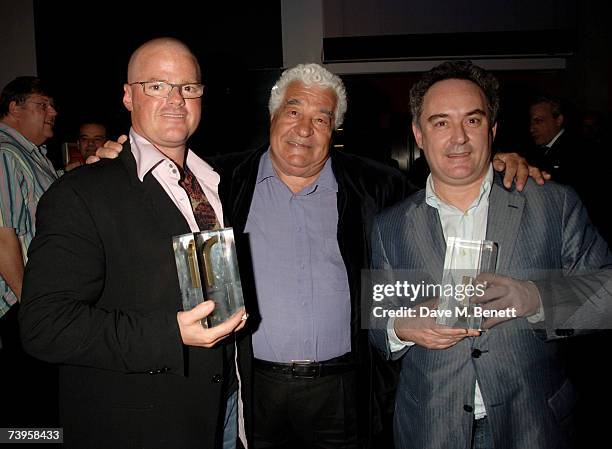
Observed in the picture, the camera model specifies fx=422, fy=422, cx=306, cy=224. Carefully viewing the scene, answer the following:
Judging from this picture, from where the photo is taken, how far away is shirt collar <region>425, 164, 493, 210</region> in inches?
58.6

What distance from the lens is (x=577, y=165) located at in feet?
11.2

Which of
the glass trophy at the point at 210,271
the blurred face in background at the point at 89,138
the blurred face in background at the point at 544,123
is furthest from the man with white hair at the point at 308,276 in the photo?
the blurred face in background at the point at 89,138

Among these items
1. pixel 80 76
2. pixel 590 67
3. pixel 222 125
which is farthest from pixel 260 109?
pixel 590 67

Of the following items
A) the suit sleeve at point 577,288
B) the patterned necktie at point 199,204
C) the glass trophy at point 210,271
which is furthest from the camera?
the patterned necktie at point 199,204

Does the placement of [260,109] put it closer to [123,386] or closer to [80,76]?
[80,76]

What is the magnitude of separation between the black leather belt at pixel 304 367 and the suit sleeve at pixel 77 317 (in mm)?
763

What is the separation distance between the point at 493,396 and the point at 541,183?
734 mm

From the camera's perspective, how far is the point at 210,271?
1.08 m

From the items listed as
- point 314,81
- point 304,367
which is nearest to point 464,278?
point 304,367

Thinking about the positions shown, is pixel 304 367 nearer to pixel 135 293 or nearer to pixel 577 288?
pixel 135 293

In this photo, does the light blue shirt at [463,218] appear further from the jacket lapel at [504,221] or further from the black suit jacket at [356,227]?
the black suit jacket at [356,227]

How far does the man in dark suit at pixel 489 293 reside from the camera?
51.9 inches

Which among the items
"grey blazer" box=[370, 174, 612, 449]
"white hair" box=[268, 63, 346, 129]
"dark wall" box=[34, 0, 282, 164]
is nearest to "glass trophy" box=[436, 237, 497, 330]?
"grey blazer" box=[370, 174, 612, 449]

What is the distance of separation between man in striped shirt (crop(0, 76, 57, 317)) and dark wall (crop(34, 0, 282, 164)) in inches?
99.7
